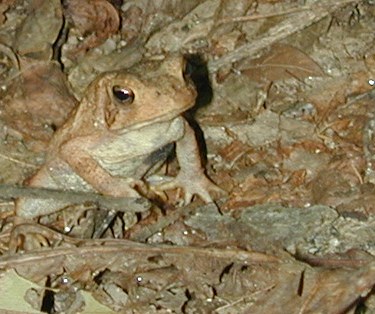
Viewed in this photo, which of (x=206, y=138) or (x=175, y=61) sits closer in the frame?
(x=175, y=61)

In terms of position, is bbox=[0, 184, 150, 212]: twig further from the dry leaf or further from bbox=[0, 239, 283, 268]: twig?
the dry leaf

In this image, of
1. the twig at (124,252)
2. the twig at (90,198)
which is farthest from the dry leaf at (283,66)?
the twig at (124,252)

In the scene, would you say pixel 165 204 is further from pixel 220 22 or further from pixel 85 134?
pixel 220 22

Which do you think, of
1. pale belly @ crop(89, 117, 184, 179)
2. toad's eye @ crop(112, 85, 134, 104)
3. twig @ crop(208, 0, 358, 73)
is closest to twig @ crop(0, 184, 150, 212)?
pale belly @ crop(89, 117, 184, 179)

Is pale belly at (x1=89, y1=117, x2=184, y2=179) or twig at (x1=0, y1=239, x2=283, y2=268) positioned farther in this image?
pale belly at (x1=89, y1=117, x2=184, y2=179)

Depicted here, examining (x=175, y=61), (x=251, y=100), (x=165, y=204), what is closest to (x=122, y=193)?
(x=165, y=204)

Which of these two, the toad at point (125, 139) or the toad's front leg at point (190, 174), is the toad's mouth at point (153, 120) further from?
the toad's front leg at point (190, 174)

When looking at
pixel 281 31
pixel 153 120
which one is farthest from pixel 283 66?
pixel 153 120
